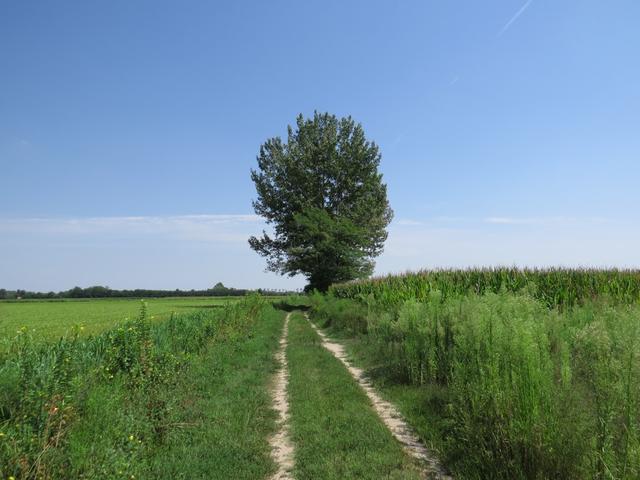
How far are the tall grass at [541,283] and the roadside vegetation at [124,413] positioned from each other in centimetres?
686

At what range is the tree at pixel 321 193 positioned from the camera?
139 feet

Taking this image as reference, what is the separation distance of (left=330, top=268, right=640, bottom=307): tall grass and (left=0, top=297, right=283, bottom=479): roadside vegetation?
686 cm

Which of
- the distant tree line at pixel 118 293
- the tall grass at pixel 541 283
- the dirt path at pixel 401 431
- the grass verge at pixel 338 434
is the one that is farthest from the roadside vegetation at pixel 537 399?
the distant tree line at pixel 118 293

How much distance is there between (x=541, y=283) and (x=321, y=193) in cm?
3057

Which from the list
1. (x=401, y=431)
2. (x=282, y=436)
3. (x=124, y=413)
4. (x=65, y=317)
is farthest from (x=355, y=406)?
(x=65, y=317)

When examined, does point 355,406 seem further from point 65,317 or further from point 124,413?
point 65,317

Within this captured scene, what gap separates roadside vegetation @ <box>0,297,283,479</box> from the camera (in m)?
4.46

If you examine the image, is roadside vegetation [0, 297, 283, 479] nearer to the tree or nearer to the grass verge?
the grass verge

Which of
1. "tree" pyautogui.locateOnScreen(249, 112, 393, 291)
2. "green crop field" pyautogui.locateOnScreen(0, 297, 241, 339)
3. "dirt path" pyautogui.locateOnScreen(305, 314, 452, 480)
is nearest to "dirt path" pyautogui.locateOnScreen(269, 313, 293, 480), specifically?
"dirt path" pyautogui.locateOnScreen(305, 314, 452, 480)

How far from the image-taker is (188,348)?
1137cm

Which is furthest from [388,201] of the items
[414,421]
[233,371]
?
[414,421]

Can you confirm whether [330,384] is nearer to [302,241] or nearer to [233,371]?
[233,371]

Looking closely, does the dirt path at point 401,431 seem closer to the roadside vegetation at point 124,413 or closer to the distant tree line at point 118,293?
the roadside vegetation at point 124,413

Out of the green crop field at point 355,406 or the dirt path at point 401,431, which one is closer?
the green crop field at point 355,406
